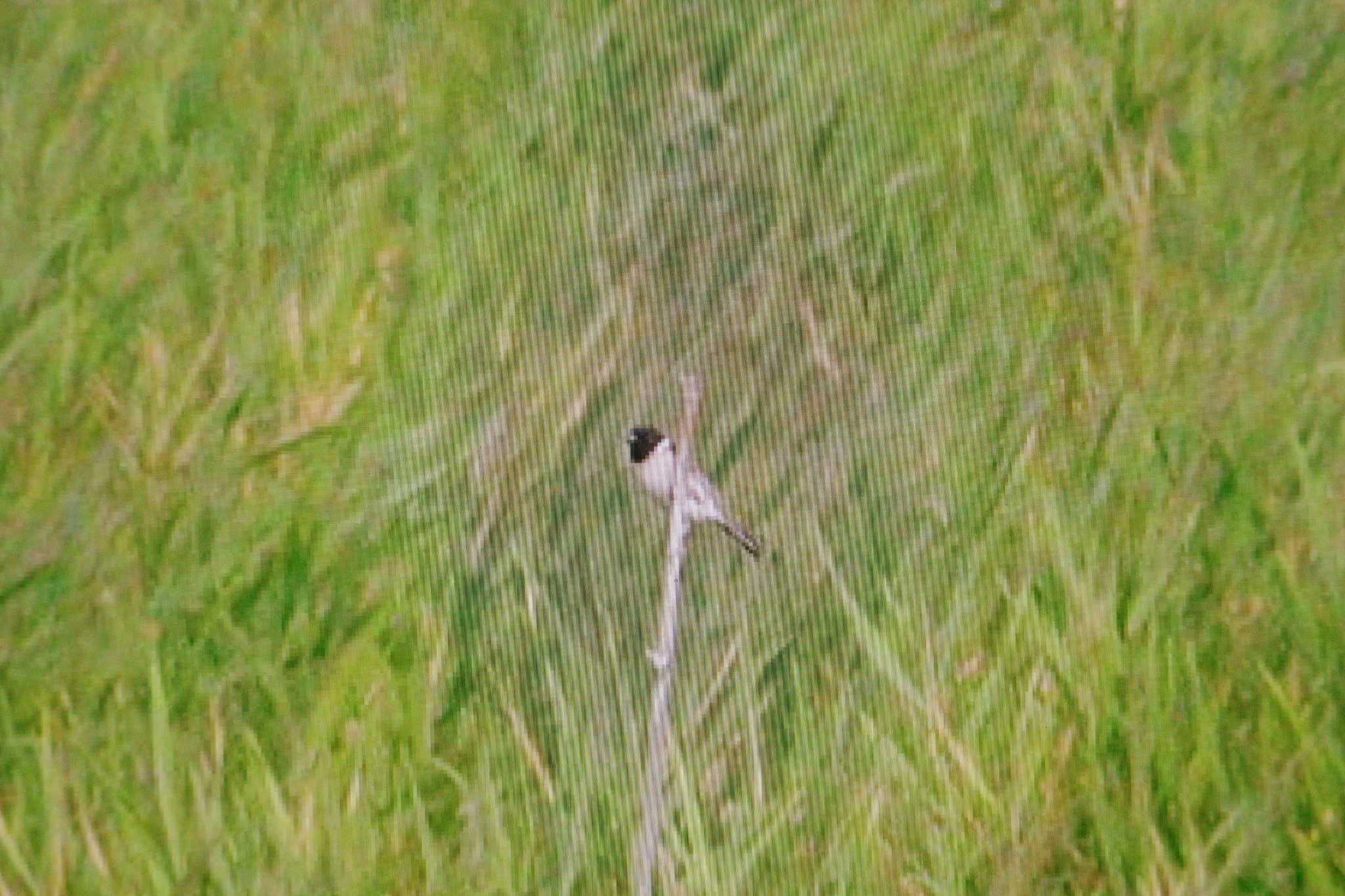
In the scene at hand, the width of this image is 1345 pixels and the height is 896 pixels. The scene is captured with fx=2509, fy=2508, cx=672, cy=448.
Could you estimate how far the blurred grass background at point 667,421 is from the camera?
1.71m

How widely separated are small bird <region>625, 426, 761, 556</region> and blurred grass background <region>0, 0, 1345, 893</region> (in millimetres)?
17

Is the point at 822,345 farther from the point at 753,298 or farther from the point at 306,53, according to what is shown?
the point at 306,53

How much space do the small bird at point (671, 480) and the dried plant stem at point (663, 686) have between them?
0.01m

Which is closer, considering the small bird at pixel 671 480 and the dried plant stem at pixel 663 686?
the dried plant stem at pixel 663 686

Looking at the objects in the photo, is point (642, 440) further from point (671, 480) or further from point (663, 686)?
point (663, 686)

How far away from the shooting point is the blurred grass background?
67.5 inches

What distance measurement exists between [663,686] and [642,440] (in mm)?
224

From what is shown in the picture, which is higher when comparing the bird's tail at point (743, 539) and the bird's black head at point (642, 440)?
the bird's black head at point (642, 440)

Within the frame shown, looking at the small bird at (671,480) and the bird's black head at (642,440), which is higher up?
the bird's black head at (642,440)

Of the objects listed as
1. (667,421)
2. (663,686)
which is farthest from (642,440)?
(663,686)

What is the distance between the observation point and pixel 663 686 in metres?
1.80

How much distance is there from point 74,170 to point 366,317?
0.28m

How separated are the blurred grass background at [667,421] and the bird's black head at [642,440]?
2cm

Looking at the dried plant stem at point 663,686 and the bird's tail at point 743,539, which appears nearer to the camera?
the dried plant stem at point 663,686
